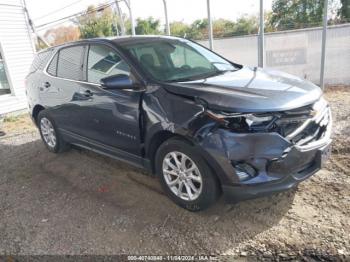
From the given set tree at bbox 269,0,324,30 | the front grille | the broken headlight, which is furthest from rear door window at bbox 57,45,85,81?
tree at bbox 269,0,324,30

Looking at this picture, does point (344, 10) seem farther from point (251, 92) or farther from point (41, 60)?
point (251, 92)

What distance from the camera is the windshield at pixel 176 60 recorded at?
3480 millimetres

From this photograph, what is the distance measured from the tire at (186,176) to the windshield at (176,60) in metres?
0.78

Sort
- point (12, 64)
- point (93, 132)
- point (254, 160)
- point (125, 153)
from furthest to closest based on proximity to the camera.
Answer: point (12, 64)
point (93, 132)
point (125, 153)
point (254, 160)

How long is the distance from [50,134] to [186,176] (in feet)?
9.58

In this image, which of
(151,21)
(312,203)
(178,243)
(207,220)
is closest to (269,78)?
(312,203)

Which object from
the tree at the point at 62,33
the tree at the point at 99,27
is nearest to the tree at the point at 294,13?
the tree at the point at 99,27

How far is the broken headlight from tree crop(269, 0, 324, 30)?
13349 mm

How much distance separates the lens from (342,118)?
5320 millimetres

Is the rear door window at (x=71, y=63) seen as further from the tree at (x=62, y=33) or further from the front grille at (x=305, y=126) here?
the tree at (x=62, y=33)

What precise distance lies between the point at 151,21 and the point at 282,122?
85.8 ft

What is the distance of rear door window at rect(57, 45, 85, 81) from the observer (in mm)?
4152

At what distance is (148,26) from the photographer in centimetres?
2622

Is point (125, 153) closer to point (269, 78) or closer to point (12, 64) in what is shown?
point (269, 78)
